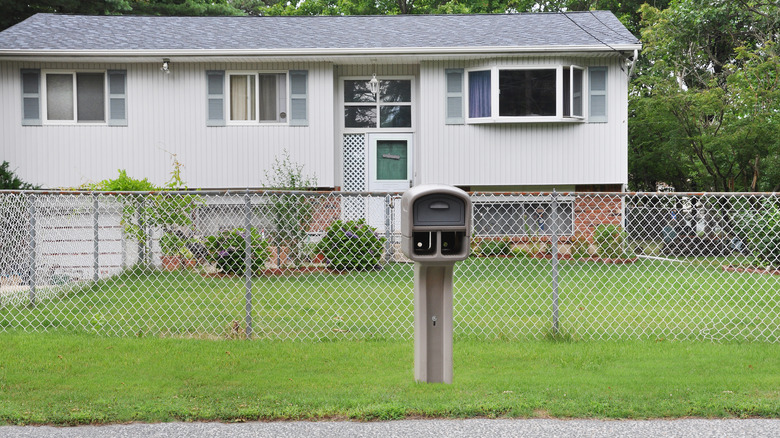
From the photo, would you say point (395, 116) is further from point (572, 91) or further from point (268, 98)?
point (572, 91)

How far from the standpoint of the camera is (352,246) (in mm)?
11875

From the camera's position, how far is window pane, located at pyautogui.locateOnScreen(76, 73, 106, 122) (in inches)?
634

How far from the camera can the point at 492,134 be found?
1617cm

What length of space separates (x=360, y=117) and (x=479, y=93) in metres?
2.77

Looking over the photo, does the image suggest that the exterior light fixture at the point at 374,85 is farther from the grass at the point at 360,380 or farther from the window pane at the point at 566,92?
the grass at the point at 360,380

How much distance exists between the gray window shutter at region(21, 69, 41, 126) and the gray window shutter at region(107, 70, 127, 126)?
4.65ft

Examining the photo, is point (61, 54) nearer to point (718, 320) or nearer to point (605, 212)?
point (605, 212)

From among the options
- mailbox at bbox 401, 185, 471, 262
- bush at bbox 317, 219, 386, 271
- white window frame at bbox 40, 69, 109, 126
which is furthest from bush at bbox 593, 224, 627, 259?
white window frame at bbox 40, 69, 109, 126

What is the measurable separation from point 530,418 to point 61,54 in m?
13.6

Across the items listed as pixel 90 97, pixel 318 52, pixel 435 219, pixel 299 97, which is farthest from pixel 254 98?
pixel 435 219

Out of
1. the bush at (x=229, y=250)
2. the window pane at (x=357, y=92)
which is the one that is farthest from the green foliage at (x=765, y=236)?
the window pane at (x=357, y=92)

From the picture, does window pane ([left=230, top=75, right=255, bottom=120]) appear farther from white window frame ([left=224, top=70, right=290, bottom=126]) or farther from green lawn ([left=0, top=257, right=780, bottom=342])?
green lawn ([left=0, top=257, right=780, bottom=342])

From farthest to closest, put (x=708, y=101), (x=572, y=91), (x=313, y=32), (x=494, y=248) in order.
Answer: (x=313, y=32) < (x=708, y=101) < (x=572, y=91) < (x=494, y=248)

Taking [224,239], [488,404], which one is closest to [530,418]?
[488,404]
